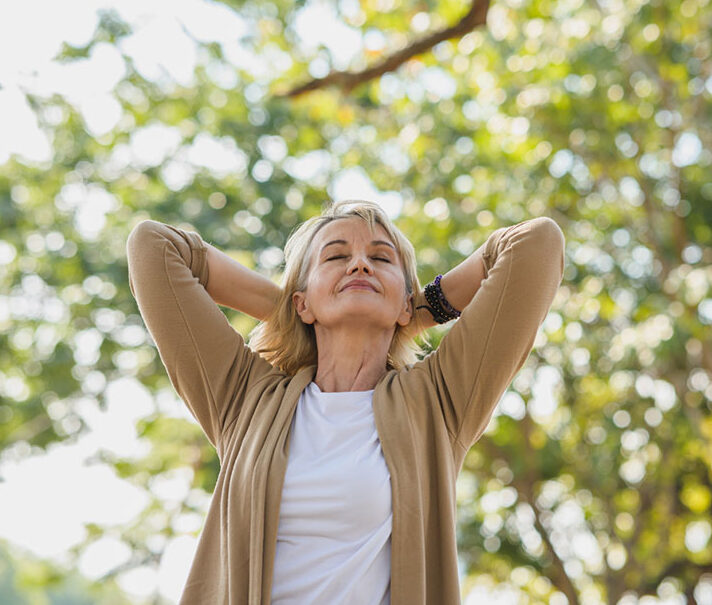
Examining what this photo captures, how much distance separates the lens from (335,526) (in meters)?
1.94

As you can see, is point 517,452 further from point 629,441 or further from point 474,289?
point 474,289

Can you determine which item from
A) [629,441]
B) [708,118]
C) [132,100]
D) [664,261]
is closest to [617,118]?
[708,118]

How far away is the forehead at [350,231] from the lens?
7.65 feet

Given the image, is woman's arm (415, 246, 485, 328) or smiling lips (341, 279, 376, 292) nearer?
smiling lips (341, 279, 376, 292)

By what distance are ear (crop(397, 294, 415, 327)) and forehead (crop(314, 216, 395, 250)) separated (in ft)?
0.49

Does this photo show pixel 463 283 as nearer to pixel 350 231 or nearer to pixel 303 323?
pixel 350 231

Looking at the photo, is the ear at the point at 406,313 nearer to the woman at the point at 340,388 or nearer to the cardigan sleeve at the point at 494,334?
the woman at the point at 340,388

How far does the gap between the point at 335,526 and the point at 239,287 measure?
2.44ft

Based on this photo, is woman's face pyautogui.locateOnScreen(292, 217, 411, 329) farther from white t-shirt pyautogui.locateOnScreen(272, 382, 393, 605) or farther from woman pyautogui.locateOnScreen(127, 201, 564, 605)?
white t-shirt pyautogui.locateOnScreen(272, 382, 393, 605)

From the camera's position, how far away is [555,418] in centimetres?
1006

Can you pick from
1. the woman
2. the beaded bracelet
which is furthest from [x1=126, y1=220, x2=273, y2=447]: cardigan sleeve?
the beaded bracelet

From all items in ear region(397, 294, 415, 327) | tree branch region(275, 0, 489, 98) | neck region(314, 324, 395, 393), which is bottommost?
neck region(314, 324, 395, 393)

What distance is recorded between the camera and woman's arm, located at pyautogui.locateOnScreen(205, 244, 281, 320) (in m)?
2.42

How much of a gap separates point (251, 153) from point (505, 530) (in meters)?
4.86
